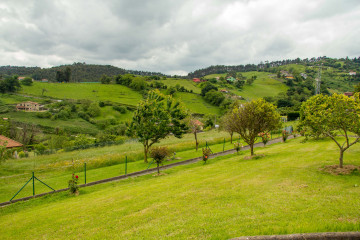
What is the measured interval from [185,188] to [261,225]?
6690 mm

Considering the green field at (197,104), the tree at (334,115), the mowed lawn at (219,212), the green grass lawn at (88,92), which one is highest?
the green grass lawn at (88,92)

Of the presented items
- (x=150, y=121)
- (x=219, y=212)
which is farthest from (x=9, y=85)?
(x=219, y=212)

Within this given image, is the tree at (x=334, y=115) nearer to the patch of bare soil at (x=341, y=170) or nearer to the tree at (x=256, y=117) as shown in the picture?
the patch of bare soil at (x=341, y=170)

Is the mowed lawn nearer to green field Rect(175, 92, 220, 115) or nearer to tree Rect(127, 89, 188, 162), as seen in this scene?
tree Rect(127, 89, 188, 162)

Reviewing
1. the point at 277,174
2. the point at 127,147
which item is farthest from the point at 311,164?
the point at 127,147

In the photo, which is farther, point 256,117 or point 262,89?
point 262,89

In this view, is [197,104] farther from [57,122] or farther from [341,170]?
[341,170]

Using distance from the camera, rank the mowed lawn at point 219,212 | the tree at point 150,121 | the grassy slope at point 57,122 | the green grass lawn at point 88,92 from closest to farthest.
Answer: the mowed lawn at point 219,212
the tree at point 150,121
the grassy slope at point 57,122
the green grass lawn at point 88,92

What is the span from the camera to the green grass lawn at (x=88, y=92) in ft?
340

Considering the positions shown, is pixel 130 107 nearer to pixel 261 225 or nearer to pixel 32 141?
pixel 32 141

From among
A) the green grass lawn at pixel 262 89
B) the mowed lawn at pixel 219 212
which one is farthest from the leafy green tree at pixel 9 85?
the mowed lawn at pixel 219 212

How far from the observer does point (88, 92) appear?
11050cm

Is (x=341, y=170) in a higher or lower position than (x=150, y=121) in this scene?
lower

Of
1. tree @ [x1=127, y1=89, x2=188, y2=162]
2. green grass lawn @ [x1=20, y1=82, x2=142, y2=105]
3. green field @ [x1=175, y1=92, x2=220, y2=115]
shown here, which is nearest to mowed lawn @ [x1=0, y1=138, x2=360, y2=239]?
tree @ [x1=127, y1=89, x2=188, y2=162]
